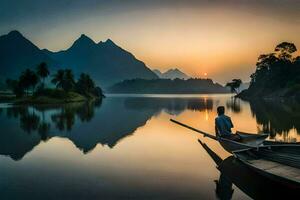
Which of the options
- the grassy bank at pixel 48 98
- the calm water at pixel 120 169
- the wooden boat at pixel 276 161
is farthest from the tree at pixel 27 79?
the wooden boat at pixel 276 161

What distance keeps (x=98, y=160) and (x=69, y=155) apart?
8.98ft

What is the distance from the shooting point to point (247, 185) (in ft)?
46.8

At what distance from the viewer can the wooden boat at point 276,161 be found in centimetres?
1235

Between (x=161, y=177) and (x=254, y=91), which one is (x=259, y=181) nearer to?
(x=161, y=177)

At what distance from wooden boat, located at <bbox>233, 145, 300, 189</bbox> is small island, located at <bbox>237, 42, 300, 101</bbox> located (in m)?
118

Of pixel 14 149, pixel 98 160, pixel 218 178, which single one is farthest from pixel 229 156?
pixel 14 149

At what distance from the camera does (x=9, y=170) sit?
675 inches

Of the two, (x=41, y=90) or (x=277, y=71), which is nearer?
(x=41, y=90)

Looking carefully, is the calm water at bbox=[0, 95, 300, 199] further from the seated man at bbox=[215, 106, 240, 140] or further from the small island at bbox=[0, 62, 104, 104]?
the small island at bbox=[0, 62, 104, 104]

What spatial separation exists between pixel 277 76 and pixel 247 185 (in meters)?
145

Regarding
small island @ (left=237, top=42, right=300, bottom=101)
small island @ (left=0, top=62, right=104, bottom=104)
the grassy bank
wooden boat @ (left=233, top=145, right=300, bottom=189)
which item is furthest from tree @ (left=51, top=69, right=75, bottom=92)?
wooden boat @ (left=233, top=145, right=300, bottom=189)

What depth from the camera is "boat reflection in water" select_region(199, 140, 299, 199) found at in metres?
12.9

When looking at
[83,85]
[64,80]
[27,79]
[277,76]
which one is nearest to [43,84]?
[27,79]

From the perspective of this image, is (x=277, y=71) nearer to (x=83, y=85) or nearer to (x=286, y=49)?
(x=286, y=49)
